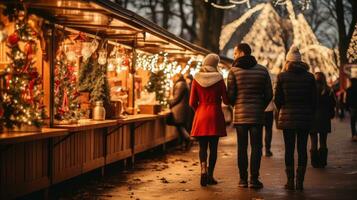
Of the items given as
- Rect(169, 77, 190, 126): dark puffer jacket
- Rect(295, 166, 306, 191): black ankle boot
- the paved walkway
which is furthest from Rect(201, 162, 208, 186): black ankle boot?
Rect(169, 77, 190, 126): dark puffer jacket

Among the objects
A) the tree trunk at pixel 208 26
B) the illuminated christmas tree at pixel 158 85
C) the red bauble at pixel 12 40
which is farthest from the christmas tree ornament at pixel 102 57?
the tree trunk at pixel 208 26

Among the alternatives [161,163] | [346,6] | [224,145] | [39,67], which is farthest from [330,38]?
[39,67]

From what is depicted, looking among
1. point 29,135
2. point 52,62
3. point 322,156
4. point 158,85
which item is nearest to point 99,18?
point 52,62

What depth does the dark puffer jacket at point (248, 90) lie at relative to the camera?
39.1 feet

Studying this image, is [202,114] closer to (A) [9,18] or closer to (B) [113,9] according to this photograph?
(B) [113,9]

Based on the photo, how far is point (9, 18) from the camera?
1046cm

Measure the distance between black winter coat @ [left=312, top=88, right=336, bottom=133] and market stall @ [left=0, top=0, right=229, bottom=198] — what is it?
134 inches

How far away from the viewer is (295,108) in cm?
1186

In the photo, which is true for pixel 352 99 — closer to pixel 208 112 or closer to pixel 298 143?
pixel 298 143

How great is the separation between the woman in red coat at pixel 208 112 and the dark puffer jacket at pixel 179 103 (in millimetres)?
7544

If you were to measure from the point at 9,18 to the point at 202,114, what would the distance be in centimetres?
345

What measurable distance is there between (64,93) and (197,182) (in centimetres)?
263

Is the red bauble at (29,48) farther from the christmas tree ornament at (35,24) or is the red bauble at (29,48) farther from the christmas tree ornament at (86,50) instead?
the christmas tree ornament at (86,50)

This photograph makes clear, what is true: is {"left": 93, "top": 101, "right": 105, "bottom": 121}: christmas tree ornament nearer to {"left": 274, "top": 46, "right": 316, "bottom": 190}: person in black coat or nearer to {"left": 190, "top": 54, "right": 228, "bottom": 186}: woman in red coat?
{"left": 190, "top": 54, "right": 228, "bottom": 186}: woman in red coat
